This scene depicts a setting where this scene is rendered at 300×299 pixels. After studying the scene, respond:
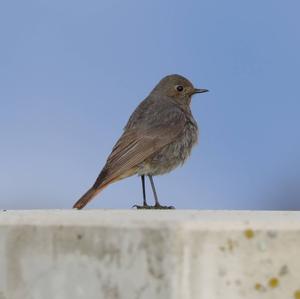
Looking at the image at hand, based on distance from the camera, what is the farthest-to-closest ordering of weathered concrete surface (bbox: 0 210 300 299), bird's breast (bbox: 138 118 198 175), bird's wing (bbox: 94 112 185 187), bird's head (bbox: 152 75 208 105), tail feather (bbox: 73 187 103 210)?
bird's head (bbox: 152 75 208 105) < bird's breast (bbox: 138 118 198 175) < bird's wing (bbox: 94 112 185 187) < tail feather (bbox: 73 187 103 210) < weathered concrete surface (bbox: 0 210 300 299)

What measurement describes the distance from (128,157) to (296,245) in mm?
4470

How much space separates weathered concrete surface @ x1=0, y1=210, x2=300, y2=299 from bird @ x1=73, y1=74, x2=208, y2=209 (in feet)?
11.0

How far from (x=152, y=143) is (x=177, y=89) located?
152cm

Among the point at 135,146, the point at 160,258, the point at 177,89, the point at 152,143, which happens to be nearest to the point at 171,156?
the point at 152,143

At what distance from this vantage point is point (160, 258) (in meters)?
3.70

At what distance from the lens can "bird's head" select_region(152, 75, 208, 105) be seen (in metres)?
9.83

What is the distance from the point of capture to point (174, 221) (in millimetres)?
3717

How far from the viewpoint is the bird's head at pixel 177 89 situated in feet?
Result: 32.2

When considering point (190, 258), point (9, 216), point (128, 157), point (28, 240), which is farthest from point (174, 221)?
point (128, 157)

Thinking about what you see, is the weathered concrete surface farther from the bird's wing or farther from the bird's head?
the bird's head

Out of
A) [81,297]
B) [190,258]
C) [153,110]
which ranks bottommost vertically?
[81,297]

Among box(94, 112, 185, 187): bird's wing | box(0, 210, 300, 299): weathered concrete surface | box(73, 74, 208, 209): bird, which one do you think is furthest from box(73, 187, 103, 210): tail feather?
box(0, 210, 300, 299): weathered concrete surface

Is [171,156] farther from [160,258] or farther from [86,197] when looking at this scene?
[160,258]

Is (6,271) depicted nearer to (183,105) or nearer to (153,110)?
(153,110)
